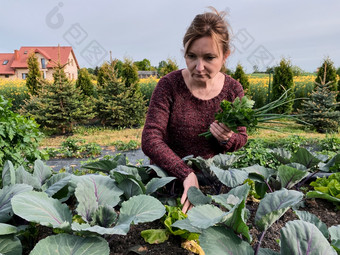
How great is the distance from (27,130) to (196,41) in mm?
3038

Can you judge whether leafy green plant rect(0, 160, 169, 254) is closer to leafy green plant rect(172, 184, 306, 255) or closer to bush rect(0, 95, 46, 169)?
leafy green plant rect(172, 184, 306, 255)

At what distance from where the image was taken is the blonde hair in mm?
1359

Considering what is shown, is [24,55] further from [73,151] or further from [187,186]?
[187,186]

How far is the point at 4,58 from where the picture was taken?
34.9m

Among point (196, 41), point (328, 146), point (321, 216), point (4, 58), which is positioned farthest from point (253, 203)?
point (4, 58)

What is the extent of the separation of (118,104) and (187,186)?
9.22m

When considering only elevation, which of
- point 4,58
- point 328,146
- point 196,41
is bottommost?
point 328,146

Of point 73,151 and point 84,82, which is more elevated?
point 84,82

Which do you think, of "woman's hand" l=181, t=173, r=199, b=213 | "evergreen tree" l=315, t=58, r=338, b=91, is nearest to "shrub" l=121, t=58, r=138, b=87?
"evergreen tree" l=315, t=58, r=338, b=91

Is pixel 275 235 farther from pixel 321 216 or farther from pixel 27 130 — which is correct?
pixel 27 130

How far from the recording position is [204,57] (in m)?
1.36

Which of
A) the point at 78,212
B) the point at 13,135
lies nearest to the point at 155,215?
the point at 78,212

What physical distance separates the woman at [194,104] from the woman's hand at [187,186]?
6cm

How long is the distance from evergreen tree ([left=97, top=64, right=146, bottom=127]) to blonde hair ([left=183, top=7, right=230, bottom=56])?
27.6 ft
